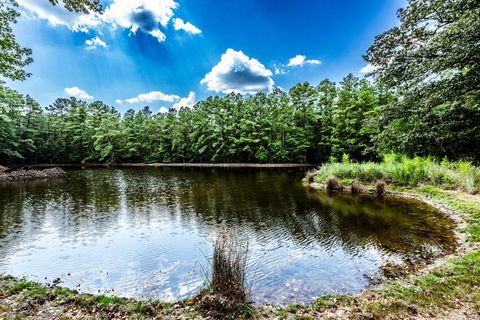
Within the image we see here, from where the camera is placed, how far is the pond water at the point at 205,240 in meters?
6.03

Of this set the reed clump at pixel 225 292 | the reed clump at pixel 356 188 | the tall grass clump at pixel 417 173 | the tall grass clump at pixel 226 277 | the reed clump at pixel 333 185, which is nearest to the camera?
the reed clump at pixel 225 292

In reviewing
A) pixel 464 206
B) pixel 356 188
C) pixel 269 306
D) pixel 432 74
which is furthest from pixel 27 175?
pixel 464 206

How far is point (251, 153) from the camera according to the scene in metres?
43.1

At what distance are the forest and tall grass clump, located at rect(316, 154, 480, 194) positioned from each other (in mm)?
835

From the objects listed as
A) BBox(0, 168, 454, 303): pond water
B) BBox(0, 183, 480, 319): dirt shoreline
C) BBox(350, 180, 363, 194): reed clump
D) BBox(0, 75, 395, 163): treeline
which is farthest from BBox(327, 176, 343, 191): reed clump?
BBox(0, 75, 395, 163): treeline

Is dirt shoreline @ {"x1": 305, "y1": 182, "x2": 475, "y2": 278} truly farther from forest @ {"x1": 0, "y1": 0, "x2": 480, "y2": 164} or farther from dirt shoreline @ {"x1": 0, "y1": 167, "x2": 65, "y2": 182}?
dirt shoreline @ {"x1": 0, "y1": 167, "x2": 65, "y2": 182}

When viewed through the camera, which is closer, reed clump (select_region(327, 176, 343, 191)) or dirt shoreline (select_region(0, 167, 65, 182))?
reed clump (select_region(327, 176, 343, 191))

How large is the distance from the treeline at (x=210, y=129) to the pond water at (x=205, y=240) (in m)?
23.0

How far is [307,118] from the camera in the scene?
132 ft

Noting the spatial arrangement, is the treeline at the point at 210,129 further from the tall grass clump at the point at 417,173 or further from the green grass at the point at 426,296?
the green grass at the point at 426,296

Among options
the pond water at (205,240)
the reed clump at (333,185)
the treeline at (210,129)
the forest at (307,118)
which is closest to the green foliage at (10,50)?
the forest at (307,118)

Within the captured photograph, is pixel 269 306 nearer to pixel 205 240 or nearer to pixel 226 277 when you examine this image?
pixel 226 277

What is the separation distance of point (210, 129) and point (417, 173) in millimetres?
32089

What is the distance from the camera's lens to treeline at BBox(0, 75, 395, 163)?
36.0 metres
